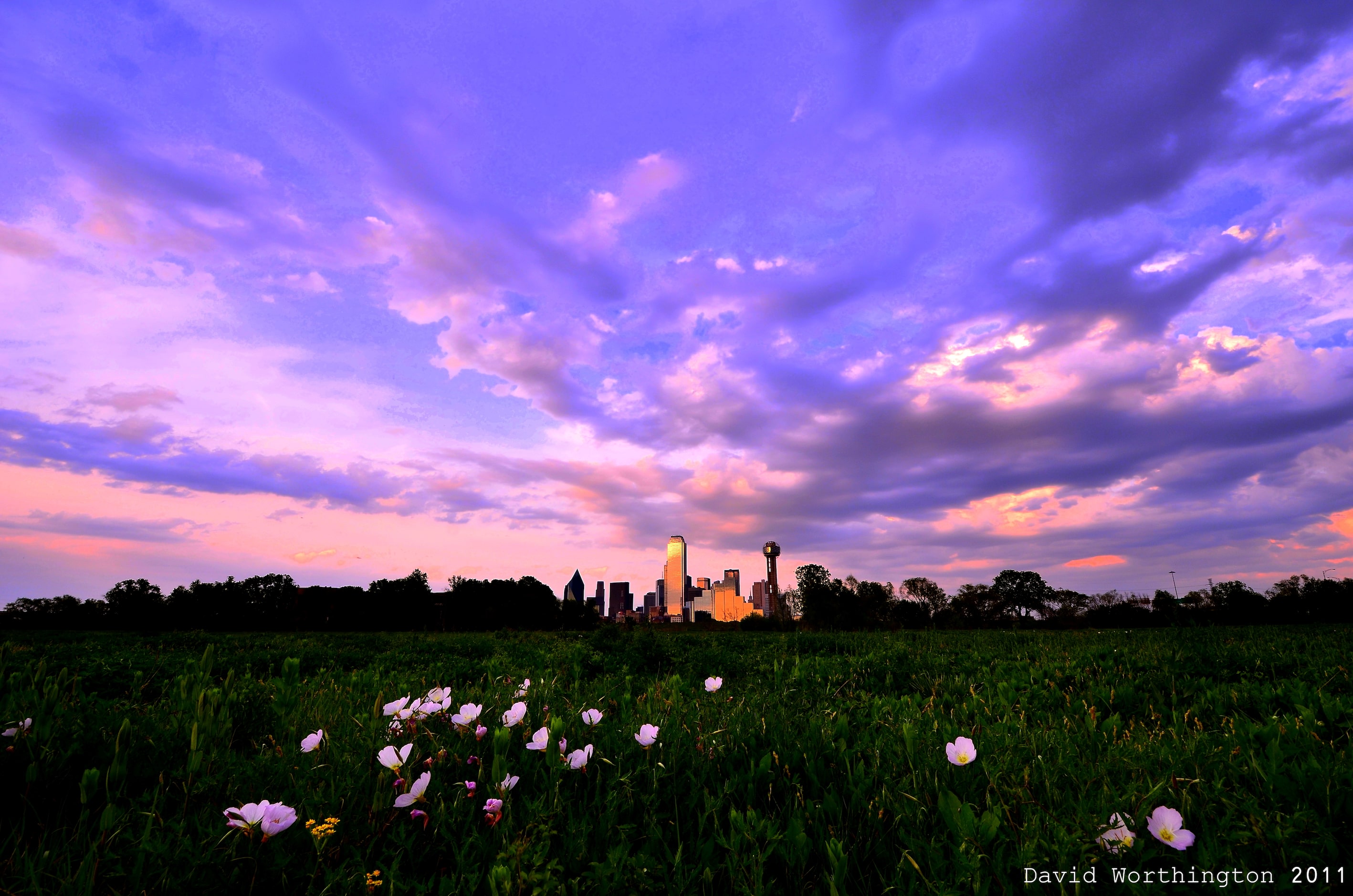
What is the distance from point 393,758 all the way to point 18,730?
192cm

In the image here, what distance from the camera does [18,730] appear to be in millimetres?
2809

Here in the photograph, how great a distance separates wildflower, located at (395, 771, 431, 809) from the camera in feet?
7.25

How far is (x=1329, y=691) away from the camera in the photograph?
18.1ft

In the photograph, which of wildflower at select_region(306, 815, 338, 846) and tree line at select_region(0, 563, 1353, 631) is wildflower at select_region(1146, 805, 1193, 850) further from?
tree line at select_region(0, 563, 1353, 631)

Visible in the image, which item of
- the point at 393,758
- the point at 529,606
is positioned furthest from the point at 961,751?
the point at 529,606

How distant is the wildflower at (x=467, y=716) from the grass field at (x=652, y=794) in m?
0.10

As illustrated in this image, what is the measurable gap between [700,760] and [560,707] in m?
1.27

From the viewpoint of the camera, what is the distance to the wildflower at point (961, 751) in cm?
265

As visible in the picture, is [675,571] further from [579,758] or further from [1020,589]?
[579,758]

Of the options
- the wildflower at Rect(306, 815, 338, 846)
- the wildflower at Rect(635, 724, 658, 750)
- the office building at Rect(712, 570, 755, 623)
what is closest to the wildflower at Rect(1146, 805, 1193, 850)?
the wildflower at Rect(635, 724, 658, 750)

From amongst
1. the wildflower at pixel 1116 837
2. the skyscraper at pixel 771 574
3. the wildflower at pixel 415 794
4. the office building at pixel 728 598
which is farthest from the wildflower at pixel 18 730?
the office building at pixel 728 598

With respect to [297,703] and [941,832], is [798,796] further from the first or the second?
[297,703]

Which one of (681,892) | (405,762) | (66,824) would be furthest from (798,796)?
(66,824)

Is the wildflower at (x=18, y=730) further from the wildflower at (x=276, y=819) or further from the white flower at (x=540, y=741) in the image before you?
the white flower at (x=540, y=741)
